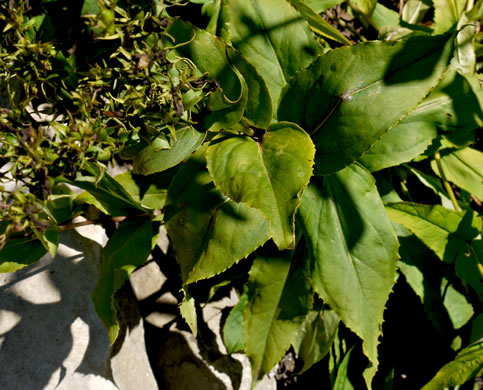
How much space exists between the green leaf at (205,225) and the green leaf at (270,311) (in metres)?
0.31

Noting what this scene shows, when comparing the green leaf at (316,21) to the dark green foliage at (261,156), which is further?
the green leaf at (316,21)

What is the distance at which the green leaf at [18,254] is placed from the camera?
1.36 meters

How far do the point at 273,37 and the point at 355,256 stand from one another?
0.71m

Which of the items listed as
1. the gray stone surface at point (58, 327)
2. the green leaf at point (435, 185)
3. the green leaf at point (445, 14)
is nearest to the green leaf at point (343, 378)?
the green leaf at point (435, 185)

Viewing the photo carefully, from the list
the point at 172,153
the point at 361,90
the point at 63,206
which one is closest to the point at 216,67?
the point at 172,153

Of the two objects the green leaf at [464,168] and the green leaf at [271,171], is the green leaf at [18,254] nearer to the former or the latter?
the green leaf at [271,171]

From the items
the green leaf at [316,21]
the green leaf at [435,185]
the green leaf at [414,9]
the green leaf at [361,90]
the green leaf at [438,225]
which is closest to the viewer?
the green leaf at [361,90]

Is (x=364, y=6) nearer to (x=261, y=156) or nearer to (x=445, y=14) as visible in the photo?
(x=445, y=14)

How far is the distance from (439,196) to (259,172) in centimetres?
118

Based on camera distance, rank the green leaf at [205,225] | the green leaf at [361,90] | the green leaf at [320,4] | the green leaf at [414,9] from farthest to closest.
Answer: the green leaf at [414,9] < the green leaf at [320,4] < the green leaf at [205,225] < the green leaf at [361,90]

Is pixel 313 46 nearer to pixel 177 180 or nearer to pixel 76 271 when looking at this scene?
pixel 177 180

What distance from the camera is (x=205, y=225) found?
124cm

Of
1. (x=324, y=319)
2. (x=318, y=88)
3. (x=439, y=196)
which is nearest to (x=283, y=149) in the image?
(x=318, y=88)

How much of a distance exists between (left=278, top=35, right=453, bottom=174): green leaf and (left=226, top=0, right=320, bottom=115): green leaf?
0.50ft
